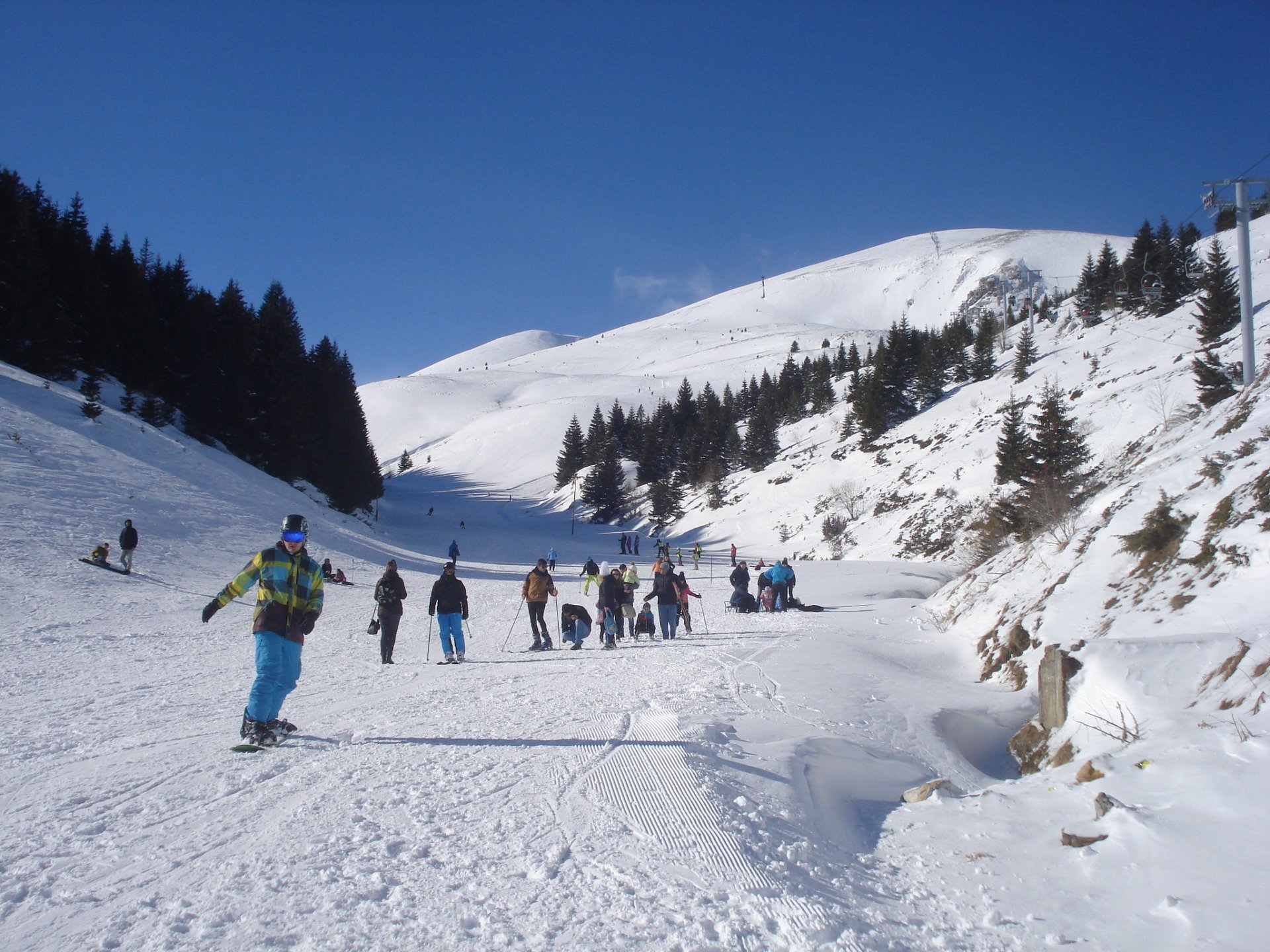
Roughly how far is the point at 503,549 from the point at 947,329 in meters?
54.5

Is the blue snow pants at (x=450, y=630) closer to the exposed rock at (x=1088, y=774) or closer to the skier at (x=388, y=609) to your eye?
the skier at (x=388, y=609)

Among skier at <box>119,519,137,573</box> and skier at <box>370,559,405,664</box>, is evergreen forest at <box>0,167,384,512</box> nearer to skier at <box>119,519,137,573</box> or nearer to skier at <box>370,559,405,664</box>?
skier at <box>119,519,137,573</box>

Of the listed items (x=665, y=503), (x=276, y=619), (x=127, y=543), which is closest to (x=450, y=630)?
(x=276, y=619)

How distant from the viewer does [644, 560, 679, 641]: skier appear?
14.4 meters

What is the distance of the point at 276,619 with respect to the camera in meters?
5.56

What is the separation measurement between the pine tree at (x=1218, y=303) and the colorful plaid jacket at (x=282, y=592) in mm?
A: 42707

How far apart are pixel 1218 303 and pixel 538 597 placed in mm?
39927

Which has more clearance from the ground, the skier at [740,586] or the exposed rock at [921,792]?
the exposed rock at [921,792]

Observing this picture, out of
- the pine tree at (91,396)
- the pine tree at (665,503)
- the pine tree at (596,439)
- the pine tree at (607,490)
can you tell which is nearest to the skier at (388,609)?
the pine tree at (91,396)

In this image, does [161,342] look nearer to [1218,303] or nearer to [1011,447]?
[1011,447]

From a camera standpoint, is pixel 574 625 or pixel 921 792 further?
pixel 574 625

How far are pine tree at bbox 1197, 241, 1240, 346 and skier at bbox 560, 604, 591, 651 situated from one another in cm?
3690

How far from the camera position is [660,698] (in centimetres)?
753

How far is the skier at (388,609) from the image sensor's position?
1084cm
